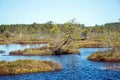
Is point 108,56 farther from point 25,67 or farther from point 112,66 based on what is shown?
point 25,67

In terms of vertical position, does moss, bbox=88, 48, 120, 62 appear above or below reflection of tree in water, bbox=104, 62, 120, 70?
above

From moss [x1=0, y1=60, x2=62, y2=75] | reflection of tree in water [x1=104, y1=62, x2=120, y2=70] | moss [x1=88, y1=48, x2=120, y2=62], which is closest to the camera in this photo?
moss [x1=0, y1=60, x2=62, y2=75]

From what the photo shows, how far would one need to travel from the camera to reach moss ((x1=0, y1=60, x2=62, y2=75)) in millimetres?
42406

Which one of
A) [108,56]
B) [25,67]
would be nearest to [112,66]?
[108,56]

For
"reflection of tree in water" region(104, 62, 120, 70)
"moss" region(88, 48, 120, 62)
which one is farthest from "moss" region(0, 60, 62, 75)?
"moss" region(88, 48, 120, 62)

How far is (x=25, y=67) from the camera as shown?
144 ft

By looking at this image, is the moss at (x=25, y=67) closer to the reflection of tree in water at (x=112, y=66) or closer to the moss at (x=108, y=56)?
the reflection of tree in water at (x=112, y=66)

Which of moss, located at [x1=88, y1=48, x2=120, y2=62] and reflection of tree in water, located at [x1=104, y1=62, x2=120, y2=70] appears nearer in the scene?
reflection of tree in water, located at [x1=104, y1=62, x2=120, y2=70]

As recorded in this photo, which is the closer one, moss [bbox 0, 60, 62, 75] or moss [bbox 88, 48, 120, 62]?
moss [bbox 0, 60, 62, 75]

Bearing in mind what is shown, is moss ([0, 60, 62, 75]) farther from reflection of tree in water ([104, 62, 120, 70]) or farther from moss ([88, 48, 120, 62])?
moss ([88, 48, 120, 62])

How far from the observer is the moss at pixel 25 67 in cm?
4241

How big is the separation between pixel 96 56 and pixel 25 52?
2489 cm

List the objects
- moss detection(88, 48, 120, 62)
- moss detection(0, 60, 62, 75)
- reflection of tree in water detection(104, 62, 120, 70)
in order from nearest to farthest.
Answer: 1. moss detection(0, 60, 62, 75)
2. reflection of tree in water detection(104, 62, 120, 70)
3. moss detection(88, 48, 120, 62)

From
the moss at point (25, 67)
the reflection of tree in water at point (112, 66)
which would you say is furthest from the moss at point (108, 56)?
the moss at point (25, 67)
